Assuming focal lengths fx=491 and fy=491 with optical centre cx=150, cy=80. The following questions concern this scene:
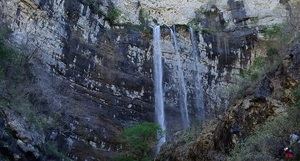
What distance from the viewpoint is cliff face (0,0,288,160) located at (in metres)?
24.5

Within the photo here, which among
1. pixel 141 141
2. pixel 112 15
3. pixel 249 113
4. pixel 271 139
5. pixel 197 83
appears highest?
pixel 112 15

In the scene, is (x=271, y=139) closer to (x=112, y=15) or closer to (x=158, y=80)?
(x=158, y=80)

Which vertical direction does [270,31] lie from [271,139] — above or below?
above

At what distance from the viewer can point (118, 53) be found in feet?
95.6

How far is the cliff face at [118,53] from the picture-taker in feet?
80.4

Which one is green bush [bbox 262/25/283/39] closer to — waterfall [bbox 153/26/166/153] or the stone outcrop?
waterfall [bbox 153/26/166/153]

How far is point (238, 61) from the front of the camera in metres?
32.8

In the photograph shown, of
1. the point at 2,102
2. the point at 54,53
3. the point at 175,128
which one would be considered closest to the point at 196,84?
the point at 175,128

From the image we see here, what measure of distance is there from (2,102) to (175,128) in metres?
11.7

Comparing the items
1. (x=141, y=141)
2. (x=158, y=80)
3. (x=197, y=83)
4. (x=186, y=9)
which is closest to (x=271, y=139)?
(x=141, y=141)

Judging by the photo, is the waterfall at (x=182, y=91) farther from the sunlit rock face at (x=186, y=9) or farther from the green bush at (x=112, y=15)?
the green bush at (x=112, y=15)

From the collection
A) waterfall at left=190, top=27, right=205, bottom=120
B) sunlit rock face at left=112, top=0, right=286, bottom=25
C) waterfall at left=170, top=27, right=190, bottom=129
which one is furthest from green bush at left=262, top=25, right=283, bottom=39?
waterfall at left=170, top=27, right=190, bottom=129

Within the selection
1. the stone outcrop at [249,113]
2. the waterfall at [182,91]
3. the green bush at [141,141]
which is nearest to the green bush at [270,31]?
the waterfall at [182,91]

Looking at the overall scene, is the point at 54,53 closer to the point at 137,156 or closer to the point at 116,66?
the point at 116,66
